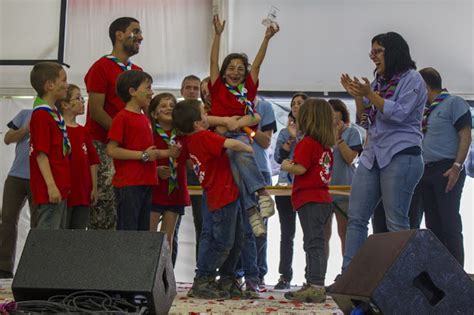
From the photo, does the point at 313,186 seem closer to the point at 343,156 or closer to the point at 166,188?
the point at 166,188

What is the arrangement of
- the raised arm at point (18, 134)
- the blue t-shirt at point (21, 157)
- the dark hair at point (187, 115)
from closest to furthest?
1. the dark hair at point (187, 115)
2. the blue t-shirt at point (21, 157)
3. the raised arm at point (18, 134)

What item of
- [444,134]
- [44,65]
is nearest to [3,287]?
[44,65]

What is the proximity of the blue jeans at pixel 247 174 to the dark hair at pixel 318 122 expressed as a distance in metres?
0.42

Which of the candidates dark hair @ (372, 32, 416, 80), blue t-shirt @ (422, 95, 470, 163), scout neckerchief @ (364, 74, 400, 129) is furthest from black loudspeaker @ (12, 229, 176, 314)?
blue t-shirt @ (422, 95, 470, 163)

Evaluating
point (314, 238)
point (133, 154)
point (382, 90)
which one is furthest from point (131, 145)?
point (382, 90)

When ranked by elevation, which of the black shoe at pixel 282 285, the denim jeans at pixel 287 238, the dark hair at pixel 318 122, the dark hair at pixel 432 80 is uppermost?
the dark hair at pixel 432 80

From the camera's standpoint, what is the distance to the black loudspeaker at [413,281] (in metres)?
3.16

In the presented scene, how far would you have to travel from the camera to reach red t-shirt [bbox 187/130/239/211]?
4410mm

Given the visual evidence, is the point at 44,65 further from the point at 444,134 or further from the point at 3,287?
the point at 444,134

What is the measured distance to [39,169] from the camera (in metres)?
4.34

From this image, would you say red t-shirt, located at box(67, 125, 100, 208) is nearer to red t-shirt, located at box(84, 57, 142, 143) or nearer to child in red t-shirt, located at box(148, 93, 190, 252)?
red t-shirt, located at box(84, 57, 142, 143)

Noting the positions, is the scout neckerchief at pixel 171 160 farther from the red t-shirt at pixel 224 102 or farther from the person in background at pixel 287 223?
the person in background at pixel 287 223

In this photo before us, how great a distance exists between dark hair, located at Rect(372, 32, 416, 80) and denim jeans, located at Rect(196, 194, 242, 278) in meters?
1.11

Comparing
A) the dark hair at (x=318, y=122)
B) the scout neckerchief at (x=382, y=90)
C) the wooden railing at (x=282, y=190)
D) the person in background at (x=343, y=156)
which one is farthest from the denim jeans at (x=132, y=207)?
the person in background at (x=343, y=156)
